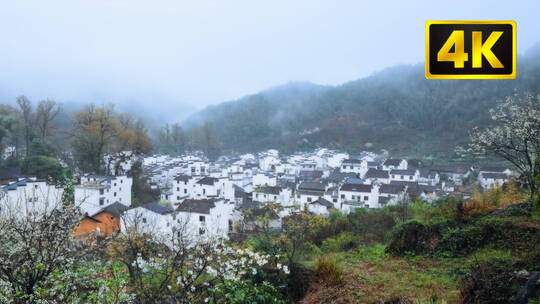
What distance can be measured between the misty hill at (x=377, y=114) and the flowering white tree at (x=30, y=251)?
64.8 metres

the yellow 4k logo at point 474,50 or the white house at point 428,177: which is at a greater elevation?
the yellow 4k logo at point 474,50

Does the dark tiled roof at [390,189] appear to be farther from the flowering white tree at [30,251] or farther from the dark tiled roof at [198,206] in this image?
the flowering white tree at [30,251]

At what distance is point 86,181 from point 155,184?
9728mm

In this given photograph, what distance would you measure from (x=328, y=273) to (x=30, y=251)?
516 cm

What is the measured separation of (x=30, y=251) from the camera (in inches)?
187

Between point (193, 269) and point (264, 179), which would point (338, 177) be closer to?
point (264, 179)

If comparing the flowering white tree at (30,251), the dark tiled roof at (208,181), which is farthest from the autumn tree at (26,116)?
the flowering white tree at (30,251)

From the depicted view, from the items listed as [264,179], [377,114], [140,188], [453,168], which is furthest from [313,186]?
[377,114]

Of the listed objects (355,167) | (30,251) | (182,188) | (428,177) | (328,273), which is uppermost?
(30,251)

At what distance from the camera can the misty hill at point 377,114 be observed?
7131 cm

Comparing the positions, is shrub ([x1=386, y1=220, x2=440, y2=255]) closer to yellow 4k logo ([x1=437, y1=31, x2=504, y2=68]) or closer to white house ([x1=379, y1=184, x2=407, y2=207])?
yellow 4k logo ([x1=437, y1=31, x2=504, y2=68])

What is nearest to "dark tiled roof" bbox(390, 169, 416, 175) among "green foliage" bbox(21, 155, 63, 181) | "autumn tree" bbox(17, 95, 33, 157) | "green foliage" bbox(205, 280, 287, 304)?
"green foliage" bbox(21, 155, 63, 181)

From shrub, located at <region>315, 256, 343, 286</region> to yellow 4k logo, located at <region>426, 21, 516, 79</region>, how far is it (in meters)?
4.37

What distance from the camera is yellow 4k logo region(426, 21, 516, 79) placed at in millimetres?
3328
